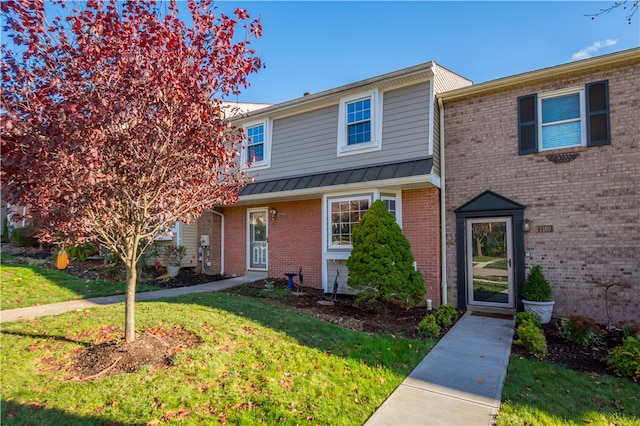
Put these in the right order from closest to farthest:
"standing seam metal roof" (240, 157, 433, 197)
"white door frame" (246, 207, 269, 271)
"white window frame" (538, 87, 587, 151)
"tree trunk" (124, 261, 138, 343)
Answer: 1. "tree trunk" (124, 261, 138, 343)
2. "white window frame" (538, 87, 587, 151)
3. "standing seam metal roof" (240, 157, 433, 197)
4. "white door frame" (246, 207, 269, 271)

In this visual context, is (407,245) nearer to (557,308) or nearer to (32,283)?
(557,308)

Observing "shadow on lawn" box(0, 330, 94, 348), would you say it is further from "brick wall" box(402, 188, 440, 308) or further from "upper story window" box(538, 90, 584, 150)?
"upper story window" box(538, 90, 584, 150)

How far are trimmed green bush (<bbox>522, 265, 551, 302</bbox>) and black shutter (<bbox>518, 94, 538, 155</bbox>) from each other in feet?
9.11

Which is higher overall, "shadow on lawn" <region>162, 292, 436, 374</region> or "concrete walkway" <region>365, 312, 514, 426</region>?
"shadow on lawn" <region>162, 292, 436, 374</region>

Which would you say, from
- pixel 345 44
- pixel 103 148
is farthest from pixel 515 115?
pixel 103 148

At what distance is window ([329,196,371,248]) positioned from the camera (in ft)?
30.8

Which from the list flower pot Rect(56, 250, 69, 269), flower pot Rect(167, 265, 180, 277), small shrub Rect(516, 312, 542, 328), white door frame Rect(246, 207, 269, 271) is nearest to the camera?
small shrub Rect(516, 312, 542, 328)

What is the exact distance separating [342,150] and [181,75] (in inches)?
243

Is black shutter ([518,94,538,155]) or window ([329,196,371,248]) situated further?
window ([329,196,371,248])

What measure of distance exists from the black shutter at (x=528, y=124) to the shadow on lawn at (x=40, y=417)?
29.5ft

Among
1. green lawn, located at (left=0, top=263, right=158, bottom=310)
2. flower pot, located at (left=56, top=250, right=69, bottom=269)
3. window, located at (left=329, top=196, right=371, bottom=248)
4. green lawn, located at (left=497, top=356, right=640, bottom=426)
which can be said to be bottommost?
green lawn, located at (left=497, top=356, right=640, bottom=426)

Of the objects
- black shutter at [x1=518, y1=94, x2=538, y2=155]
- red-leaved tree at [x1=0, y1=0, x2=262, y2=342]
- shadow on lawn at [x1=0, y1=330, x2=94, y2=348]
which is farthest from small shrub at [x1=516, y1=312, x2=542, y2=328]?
shadow on lawn at [x1=0, y1=330, x2=94, y2=348]

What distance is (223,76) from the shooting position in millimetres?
4551

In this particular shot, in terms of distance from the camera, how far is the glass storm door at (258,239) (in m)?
12.2
